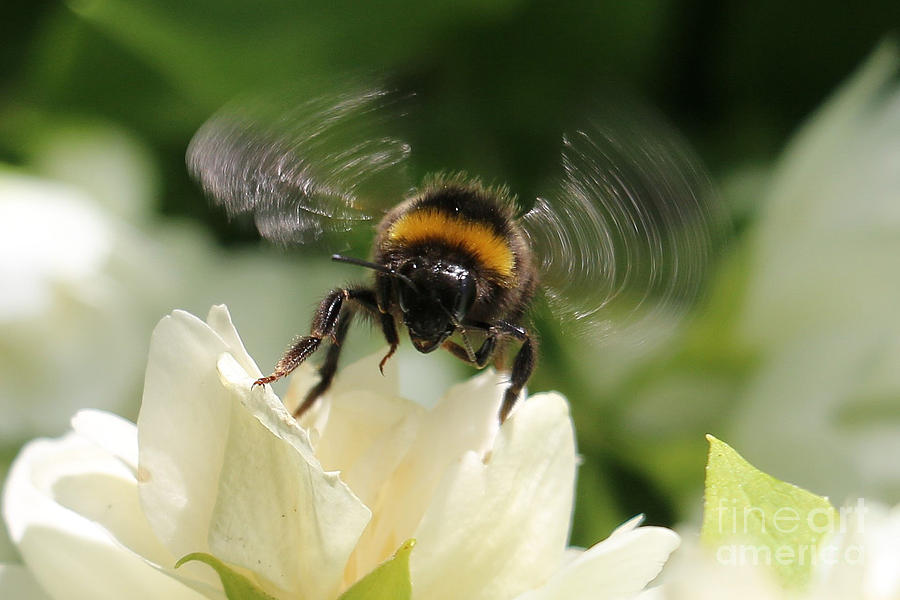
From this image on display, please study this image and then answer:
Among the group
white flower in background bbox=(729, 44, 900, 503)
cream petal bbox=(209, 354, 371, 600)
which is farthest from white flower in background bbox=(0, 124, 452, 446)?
cream petal bbox=(209, 354, 371, 600)

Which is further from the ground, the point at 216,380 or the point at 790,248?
the point at 790,248

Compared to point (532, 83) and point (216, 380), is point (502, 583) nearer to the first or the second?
point (216, 380)

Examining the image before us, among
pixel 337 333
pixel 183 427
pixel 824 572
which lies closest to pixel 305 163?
pixel 337 333

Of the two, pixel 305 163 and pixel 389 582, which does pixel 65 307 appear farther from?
pixel 389 582

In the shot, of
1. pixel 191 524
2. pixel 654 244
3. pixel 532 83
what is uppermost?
pixel 532 83

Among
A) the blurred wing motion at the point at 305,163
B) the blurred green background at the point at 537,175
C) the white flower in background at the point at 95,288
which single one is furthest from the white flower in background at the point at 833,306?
the blurred wing motion at the point at 305,163

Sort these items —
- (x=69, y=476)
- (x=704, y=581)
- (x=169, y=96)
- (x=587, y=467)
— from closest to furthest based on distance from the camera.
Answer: (x=704, y=581), (x=69, y=476), (x=587, y=467), (x=169, y=96)

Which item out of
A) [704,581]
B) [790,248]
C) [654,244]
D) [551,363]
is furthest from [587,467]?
[704,581]
